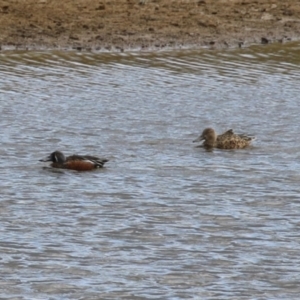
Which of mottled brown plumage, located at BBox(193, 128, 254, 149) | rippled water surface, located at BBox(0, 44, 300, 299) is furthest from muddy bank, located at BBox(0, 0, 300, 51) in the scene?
mottled brown plumage, located at BBox(193, 128, 254, 149)

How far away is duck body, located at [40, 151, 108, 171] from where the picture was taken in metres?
12.2

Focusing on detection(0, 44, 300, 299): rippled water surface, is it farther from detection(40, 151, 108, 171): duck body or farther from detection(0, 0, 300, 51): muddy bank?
detection(0, 0, 300, 51): muddy bank

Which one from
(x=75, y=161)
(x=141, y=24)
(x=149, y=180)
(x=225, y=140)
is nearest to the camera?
(x=149, y=180)

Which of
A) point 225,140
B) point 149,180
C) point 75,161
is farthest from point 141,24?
point 149,180

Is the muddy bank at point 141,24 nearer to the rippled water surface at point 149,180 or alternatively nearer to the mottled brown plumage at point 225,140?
the rippled water surface at point 149,180

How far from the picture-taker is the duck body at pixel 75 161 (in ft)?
40.0

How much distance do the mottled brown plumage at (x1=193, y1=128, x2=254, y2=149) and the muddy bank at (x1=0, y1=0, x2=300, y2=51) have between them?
6.69m

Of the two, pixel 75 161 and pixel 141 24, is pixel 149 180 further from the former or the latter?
pixel 141 24

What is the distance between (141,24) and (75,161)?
374 inches

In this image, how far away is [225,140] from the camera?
13633 millimetres

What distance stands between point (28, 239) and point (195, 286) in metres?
1.65

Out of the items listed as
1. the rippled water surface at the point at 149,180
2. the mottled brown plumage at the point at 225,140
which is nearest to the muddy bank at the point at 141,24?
the rippled water surface at the point at 149,180

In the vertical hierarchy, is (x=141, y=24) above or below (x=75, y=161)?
above

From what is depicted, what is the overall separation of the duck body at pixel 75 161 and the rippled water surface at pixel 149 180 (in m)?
0.08
